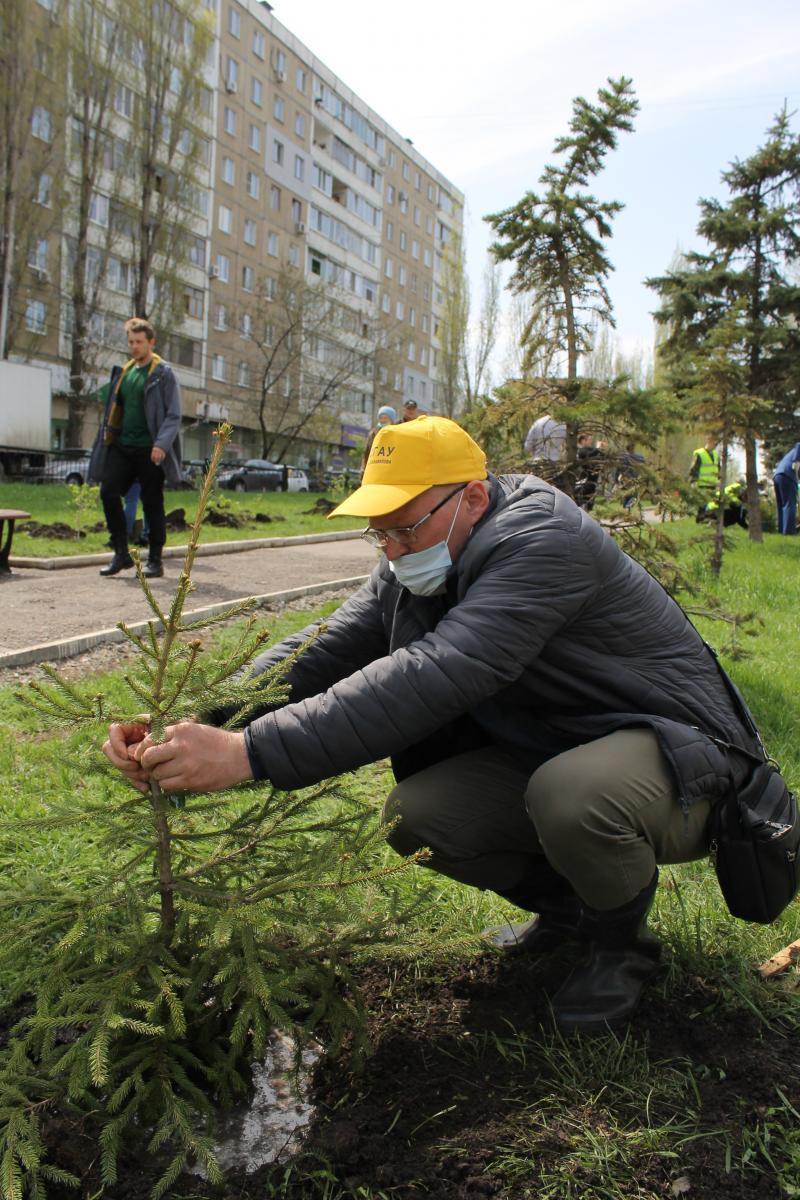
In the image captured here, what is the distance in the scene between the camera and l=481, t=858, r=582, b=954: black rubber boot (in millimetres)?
2514

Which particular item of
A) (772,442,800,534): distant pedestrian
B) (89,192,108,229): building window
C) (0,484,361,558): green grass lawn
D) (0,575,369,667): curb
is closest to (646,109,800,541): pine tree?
(772,442,800,534): distant pedestrian

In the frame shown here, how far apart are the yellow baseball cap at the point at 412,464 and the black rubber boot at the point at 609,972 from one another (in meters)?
1.09

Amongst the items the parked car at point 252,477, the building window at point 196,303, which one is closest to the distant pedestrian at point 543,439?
the parked car at point 252,477

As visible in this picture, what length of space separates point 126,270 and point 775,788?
37816 millimetres

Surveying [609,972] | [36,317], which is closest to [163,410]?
[609,972]

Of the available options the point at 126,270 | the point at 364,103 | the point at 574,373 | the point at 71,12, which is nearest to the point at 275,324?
the point at 126,270

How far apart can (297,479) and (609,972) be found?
116 ft

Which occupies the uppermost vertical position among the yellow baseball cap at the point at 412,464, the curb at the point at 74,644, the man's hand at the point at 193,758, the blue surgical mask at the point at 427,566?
the yellow baseball cap at the point at 412,464

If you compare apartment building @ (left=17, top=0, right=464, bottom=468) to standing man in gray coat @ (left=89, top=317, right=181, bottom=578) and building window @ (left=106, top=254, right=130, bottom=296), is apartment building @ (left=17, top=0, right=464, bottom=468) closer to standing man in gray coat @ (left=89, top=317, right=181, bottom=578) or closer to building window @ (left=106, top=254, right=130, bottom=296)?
building window @ (left=106, top=254, right=130, bottom=296)

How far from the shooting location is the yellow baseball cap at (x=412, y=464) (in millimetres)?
2148

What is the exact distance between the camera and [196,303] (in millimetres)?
42719

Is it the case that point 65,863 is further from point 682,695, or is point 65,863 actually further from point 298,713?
point 682,695

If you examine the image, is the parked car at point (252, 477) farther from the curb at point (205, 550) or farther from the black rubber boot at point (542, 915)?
the black rubber boot at point (542, 915)

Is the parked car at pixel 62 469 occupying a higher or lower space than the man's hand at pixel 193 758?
higher
